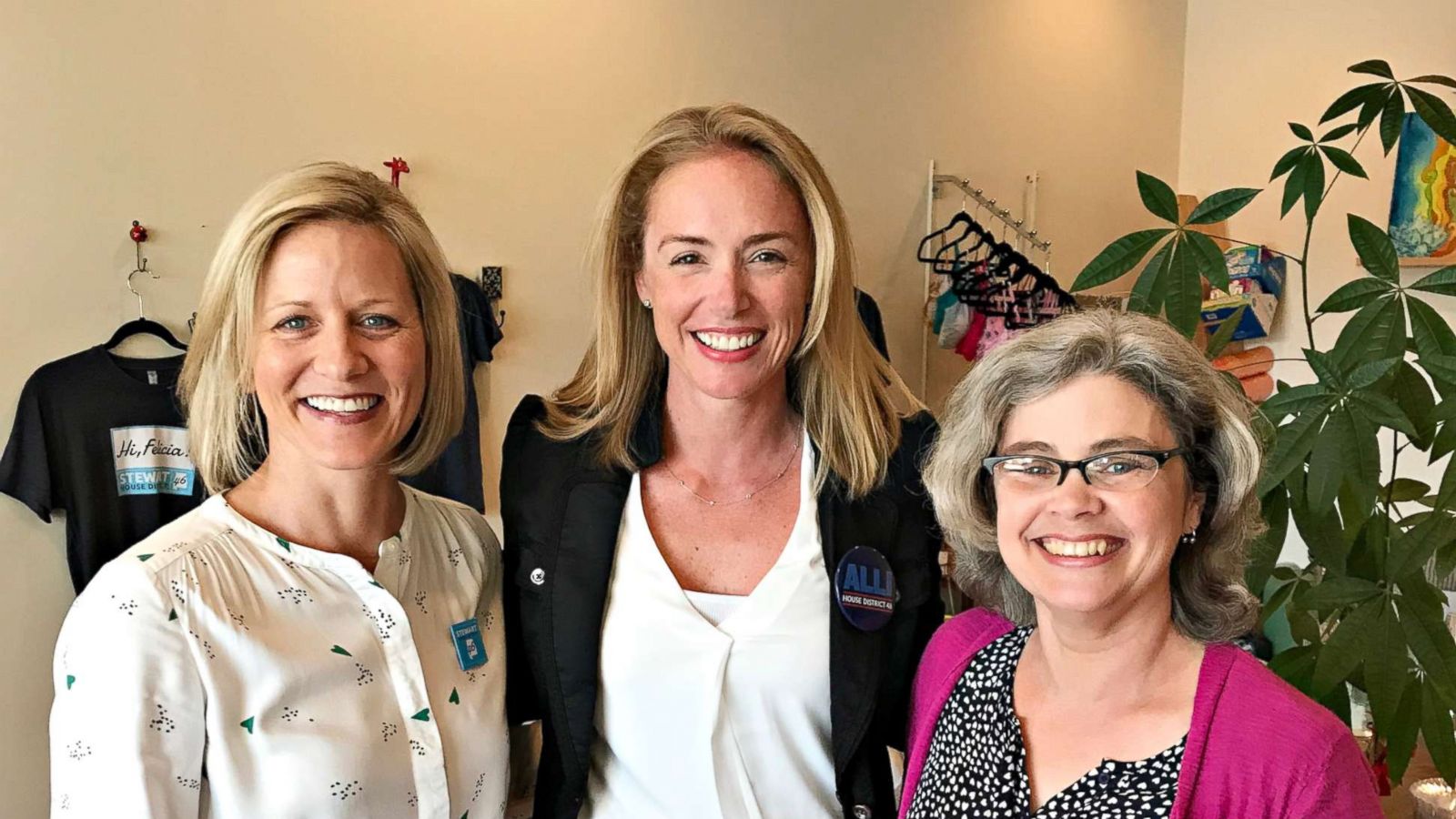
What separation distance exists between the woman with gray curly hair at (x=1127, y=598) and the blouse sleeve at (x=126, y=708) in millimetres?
926

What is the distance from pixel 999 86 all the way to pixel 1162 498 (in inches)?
166

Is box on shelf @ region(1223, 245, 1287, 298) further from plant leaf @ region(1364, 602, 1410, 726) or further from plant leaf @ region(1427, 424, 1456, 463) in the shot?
plant leaf @ region(1364, 602, 1410, 726)

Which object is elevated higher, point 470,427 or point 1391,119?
point 1391,119

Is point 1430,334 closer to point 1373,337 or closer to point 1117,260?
point 1373,337

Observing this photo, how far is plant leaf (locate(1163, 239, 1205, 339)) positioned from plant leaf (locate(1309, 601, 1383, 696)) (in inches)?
22.2

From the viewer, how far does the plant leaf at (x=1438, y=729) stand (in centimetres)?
188

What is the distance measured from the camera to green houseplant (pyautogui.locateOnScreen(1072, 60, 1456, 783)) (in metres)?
1.83

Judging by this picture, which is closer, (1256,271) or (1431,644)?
(1431,644)

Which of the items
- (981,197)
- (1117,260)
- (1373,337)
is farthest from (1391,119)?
(981,197)

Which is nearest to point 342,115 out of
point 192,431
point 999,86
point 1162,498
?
point 192,431

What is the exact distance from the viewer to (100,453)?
289 cm

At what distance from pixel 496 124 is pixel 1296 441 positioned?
8.47 feet

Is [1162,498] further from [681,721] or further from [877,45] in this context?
[877,45]

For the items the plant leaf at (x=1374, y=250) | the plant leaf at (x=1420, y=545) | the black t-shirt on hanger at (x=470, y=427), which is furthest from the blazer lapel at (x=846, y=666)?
the black t-shirt on hanger at (x=470, y=427)
